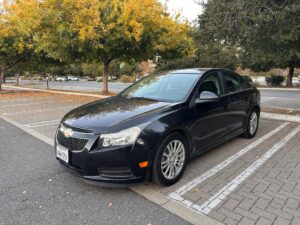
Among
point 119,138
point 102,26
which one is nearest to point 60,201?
point 119,138

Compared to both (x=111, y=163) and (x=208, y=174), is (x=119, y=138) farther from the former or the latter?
(x=208, y=174)

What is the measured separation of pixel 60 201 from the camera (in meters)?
2.96

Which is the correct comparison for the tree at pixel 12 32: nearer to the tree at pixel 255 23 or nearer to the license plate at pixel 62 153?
the tree at pixel 255 23

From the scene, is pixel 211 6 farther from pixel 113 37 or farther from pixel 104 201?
pixel 104 201

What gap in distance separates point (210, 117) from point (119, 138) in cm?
172

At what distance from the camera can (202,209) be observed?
2.76 m

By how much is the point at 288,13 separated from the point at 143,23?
740cm

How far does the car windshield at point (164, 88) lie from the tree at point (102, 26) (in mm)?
7077

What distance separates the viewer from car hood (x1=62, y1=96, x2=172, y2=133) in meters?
3.01

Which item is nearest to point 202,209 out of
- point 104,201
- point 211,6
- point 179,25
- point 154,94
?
point 104,201

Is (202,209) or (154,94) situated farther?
(154,94)

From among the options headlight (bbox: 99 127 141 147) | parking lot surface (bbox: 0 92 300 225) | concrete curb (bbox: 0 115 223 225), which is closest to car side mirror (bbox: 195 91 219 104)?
parking lot surface (bbox: 0 92 300 225)

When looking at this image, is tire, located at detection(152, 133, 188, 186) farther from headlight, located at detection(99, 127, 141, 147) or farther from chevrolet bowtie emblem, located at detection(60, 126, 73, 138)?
chevrolet bowtie emblem, located at detection(60, 126, 73, 138)

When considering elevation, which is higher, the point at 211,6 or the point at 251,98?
the point at 211,6
